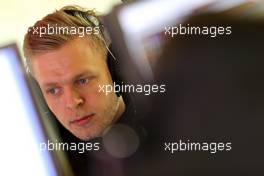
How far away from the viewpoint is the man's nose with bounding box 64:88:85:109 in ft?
3.44

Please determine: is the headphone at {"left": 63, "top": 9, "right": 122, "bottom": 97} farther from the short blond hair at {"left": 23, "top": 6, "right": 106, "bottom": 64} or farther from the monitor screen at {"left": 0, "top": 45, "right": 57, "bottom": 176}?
the monitor screen at {"left": 0, "top": 45, "right": 57, "bottom": 176}

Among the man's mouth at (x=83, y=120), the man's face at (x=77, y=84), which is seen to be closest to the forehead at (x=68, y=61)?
the man's face at (x=77, y=84)

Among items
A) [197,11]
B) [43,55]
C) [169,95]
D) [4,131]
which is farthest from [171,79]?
[4,131]

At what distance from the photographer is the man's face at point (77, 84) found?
3.44 ft

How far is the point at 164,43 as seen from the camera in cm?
105

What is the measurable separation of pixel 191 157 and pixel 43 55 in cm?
42

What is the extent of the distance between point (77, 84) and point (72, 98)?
3cm

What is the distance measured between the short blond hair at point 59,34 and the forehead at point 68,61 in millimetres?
13

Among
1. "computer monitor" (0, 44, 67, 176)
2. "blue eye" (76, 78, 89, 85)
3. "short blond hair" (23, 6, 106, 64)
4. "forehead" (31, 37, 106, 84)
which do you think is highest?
"short blond hair" (23, 6, 106, 64)

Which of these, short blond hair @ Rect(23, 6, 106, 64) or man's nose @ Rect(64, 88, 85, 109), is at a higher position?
short blond hair @ Rect(23, 6, 106, 64)

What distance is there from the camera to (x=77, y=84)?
1050 mm

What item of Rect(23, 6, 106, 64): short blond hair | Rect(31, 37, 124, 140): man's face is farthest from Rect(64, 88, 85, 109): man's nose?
Rect(23, 6, 106, 64): short blond hair

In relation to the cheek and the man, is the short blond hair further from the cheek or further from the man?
the cheek

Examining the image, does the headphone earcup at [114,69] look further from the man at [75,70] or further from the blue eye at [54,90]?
the blue eye at [54,90]
